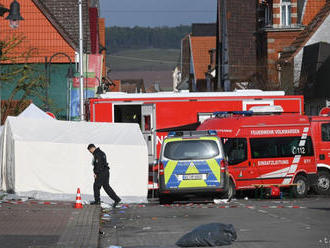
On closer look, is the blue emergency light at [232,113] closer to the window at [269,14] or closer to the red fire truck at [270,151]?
the red fire truck at [270,151]

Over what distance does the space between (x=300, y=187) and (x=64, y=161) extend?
7.18 metres

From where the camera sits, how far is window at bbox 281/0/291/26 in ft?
189

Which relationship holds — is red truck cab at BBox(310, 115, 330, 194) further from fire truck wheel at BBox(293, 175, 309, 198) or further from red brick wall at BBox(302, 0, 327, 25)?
red brick wall at BBox(302, 0, 327, 25)

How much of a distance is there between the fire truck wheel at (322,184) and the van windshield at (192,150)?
5240mm

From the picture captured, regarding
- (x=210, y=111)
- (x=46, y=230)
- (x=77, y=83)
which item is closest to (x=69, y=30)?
(x=77, y=83)

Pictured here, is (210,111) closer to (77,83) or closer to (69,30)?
(77,83)

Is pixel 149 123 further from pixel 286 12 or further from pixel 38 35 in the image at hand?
pixel 286 12

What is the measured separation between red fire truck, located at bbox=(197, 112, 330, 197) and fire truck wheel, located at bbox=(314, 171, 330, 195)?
0.26ft

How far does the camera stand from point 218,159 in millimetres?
24797

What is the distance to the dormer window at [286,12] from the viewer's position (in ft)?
189

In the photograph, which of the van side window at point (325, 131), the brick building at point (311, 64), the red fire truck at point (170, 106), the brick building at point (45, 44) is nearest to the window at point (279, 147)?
the van side window at point (325, 131)

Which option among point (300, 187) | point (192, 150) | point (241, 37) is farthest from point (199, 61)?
point (192, 150)

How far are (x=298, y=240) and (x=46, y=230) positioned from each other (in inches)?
182

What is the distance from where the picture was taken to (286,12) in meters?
57.7
